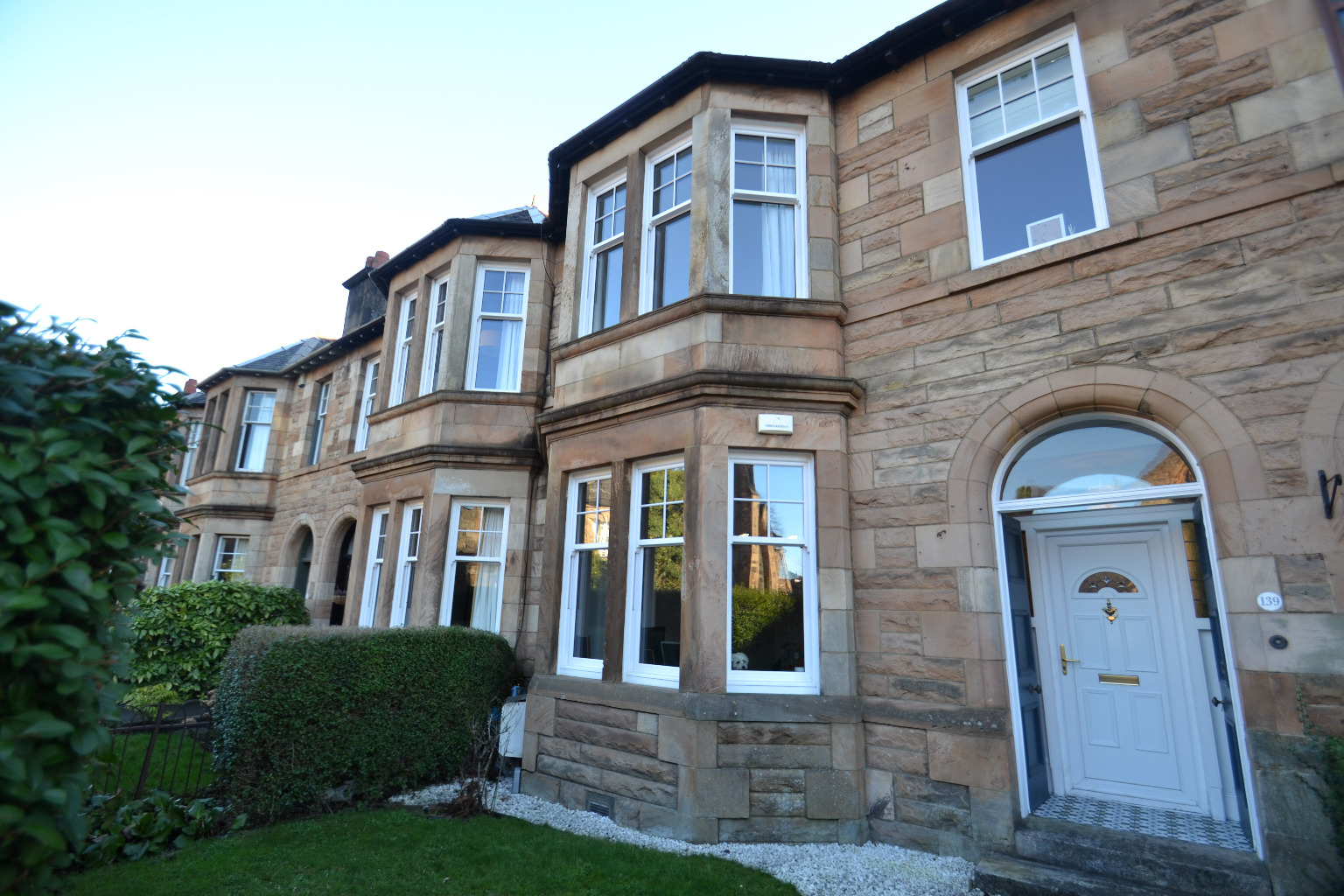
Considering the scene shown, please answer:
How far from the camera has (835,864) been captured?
5.29 meters

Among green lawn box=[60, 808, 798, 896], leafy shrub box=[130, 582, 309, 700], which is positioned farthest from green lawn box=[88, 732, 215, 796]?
leafy shrub box=[130, 582, 309, 700]

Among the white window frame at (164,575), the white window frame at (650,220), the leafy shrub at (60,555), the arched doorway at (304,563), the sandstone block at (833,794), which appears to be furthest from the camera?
the white window frame at (164,575)

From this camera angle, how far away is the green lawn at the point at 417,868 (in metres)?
4.74

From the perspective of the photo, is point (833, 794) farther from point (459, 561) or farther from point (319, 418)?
point (319, 418)

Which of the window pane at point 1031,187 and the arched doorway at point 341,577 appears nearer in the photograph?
the window pane at point 1031,187

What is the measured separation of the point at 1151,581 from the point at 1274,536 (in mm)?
1441

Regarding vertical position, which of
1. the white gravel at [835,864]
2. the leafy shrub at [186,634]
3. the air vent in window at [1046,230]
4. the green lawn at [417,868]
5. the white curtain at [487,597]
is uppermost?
the air vent in window at [1046,230]

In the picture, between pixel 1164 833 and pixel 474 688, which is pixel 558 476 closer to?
pixel 474 688

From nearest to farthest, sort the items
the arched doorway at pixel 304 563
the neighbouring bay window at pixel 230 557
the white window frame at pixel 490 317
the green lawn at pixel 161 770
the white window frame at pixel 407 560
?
the green lawn at pixel 161 770
the white window frame at pixel 407 560
the white window frame at pixel 490 317
the arched doorway at pixel 304 563
the neighbouring bay window at pixel 230 557

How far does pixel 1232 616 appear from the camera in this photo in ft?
15.5

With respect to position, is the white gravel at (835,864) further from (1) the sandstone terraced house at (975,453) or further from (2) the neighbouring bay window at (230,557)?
(2) the neighbouring bay window at (230,557)

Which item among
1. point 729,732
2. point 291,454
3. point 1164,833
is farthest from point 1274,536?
point 291,454

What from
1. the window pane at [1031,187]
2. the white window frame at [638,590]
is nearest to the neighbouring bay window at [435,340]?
the white window frame at [638,590]

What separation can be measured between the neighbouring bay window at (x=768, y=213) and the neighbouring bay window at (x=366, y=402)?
985 centimetres
